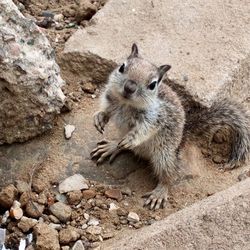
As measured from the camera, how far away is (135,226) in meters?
4.91

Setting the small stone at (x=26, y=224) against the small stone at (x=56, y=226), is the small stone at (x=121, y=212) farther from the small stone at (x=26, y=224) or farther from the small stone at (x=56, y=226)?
the small stone at (x=26, y=224)

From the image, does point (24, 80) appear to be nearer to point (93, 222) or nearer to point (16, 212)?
point (16, 212)

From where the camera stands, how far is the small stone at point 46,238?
4.48m

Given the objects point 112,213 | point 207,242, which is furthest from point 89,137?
point 207,242

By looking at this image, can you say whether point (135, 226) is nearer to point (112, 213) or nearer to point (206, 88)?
point (112, 213)

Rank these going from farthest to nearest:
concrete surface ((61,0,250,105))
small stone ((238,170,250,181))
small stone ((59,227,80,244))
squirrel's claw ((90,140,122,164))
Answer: concrete surface ((61,0,250,105)), squirrel's claw ((90,140,122,164)), small stone ((238,170,250,181)), small stone ((59,227,80,244))

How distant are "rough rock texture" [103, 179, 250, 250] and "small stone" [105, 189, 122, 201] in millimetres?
890

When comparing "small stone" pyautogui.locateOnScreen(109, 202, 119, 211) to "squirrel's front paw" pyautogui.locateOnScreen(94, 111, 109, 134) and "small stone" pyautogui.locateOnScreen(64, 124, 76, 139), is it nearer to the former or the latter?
"squirrel's front paw" pyautogui.locateOnScreen(94, 111, 109, 134)

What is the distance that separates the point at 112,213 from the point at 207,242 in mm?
1092

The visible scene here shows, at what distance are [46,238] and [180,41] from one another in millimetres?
2277

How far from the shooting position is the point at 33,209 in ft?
15.8

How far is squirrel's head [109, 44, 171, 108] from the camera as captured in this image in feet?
16.4

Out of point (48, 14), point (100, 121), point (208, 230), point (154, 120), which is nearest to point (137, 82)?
point (154, 120)

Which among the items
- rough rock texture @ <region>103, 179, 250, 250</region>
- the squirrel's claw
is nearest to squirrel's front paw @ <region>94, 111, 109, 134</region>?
the squirrel's claw
